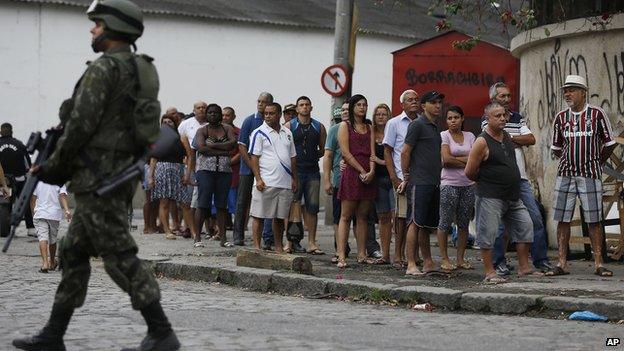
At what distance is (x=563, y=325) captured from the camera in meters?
10.1

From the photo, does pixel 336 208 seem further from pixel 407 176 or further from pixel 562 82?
Answer: pixel 562 82

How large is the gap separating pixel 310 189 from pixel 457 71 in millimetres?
4541

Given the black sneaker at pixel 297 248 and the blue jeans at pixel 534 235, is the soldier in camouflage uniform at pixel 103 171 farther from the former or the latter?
the black sneaker at pixel 297 248

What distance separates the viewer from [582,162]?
13.3m

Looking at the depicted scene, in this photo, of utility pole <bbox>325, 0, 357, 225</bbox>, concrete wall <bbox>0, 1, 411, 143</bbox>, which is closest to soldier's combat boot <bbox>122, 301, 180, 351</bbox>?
utility pole <bbox>325, 0, 357, 225</bbox>

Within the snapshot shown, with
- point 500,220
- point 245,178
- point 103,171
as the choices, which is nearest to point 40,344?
point 103,171

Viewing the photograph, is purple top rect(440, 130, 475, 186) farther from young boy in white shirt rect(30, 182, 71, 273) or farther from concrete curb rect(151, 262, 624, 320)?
young boy in white shirt rect(30, 182, 71, 273)

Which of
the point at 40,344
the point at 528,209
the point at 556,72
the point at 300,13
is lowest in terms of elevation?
the point at 40,344

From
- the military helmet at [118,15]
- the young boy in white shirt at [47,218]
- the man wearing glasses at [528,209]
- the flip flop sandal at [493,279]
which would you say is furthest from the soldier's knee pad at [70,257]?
the young boy in white shirt at [47,218]

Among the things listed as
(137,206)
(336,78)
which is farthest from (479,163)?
(137,206)

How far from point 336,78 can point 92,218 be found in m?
12.4

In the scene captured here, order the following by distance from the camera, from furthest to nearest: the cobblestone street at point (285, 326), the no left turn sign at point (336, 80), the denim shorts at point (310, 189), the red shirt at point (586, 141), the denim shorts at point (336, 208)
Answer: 1. the no left turn sign at point (336, 80)
2. the denim shorts at point (310, 189)
3. the denim shorts at point (336, 208)
4. the red shirt at point (586, 141)
5. the cobblestone street at point (285, 326)

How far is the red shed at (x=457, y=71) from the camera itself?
66.3ft

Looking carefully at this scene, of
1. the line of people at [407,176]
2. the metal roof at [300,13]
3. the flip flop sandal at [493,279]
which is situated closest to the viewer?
the flip flop sandal at [493,279]
